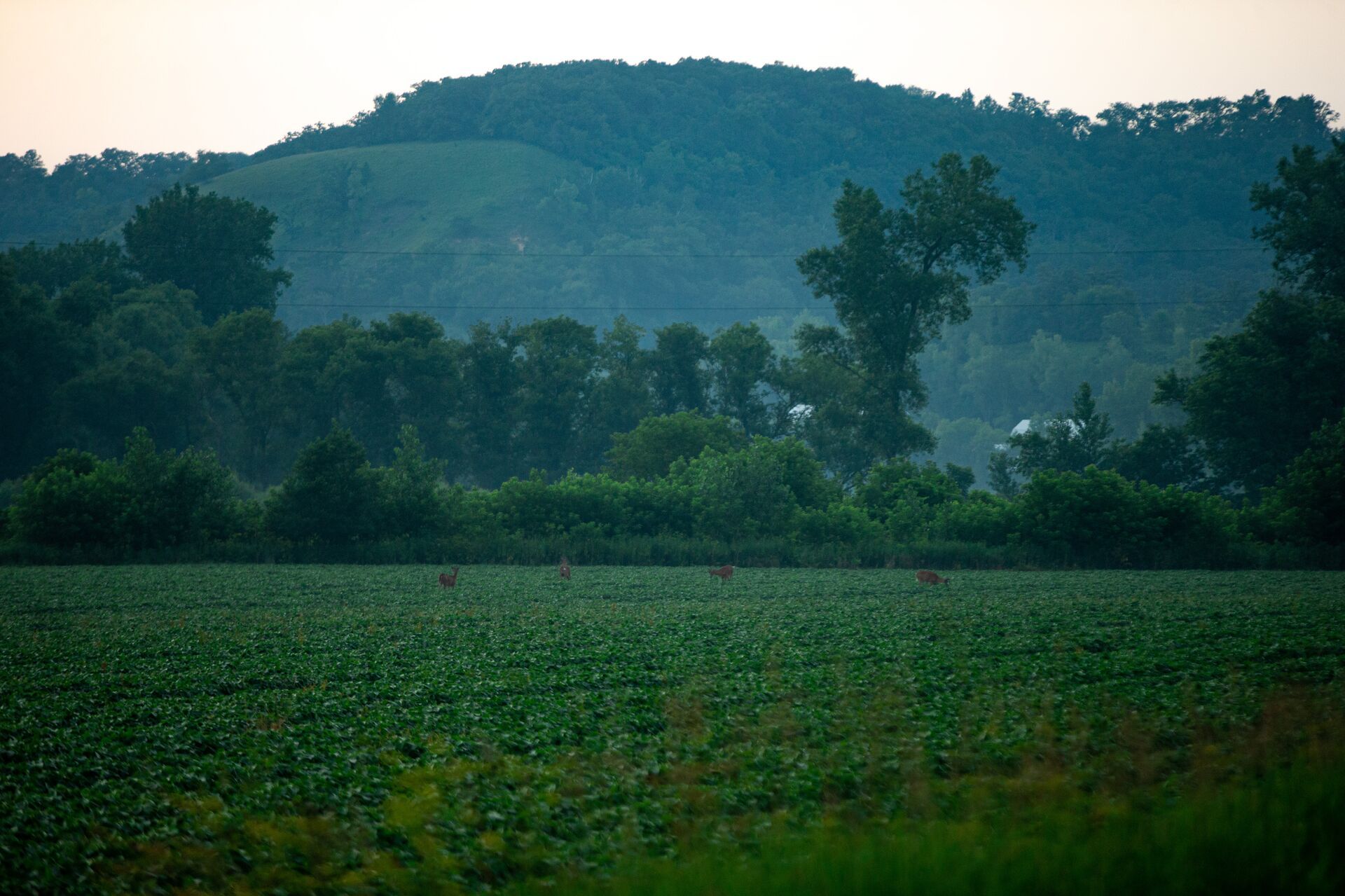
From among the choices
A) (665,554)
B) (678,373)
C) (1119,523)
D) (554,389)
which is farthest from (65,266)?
(1119,523)

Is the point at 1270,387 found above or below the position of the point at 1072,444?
above

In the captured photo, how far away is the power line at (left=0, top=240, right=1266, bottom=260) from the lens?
121 m

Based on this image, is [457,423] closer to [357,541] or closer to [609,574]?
[357,541]

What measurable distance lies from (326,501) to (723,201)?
115196mm

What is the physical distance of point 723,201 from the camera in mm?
147375

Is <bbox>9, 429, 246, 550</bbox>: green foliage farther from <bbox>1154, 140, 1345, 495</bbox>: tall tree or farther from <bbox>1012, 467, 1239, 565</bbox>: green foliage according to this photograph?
<bbox>1154, 140, 1345, 495</bbox>: tall tree

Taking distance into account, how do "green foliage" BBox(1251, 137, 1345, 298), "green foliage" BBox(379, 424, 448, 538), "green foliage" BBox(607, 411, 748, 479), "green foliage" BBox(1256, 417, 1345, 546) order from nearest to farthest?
1. "green foliage" BBox(1256, 417, 1345, 546)
2. "green foliage" BBox(379, 424, 448, 538)
3. "green foliage" BBox(1251, 137, 1345, 298)
4. "green foliage" BBox(607, 411, 748, 479)

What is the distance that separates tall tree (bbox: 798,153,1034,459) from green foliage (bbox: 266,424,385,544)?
28.1 metres

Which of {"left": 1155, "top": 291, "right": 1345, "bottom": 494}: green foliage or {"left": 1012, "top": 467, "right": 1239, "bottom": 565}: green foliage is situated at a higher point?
{"left": 1155, "top": 291, "right": 1345, "bottom": 494}: green foliage

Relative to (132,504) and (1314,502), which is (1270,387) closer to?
(1314,502)

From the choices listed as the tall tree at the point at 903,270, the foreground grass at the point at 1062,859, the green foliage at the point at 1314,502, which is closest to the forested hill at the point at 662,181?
the tall tree at the point at 903,270

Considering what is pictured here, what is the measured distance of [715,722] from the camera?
11.4 meters

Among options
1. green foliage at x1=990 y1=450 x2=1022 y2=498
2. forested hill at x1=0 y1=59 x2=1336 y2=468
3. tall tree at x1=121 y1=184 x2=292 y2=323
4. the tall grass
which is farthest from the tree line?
A: forested hill at x1=0 y1=59 x2=1336 y2=468

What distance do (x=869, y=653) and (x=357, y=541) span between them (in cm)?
2713
